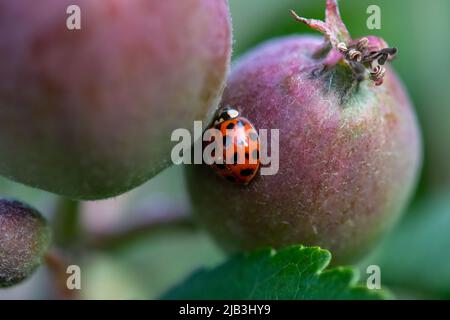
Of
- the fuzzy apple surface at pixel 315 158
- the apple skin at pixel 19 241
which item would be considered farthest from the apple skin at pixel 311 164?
the apple skin at pixel 19 241

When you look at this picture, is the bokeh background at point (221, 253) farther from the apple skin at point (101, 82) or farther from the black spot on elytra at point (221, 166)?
the apple skin at point (101, 82)

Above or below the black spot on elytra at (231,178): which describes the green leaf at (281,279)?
below

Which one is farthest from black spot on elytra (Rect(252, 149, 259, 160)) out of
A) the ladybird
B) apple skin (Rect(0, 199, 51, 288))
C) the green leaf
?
apple skin (Rect(0, 199, 51, 288))

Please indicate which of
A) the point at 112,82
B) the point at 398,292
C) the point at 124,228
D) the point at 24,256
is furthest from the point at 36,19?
the point at 398,292

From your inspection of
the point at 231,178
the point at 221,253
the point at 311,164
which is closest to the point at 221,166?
the point at 231,178

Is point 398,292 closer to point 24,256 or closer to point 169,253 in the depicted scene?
point 169,253

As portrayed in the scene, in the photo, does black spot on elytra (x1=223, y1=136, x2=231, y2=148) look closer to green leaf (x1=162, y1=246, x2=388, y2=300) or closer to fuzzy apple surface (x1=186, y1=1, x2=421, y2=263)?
fuzzy apple surface (x1=186, y1=1, x2=421, y2=263)

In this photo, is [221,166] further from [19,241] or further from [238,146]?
[19,241]
